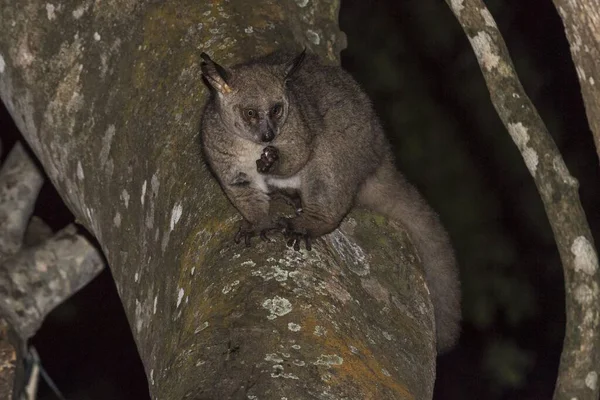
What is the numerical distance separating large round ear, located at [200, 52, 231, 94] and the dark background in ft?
12.8

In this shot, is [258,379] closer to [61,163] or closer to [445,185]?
[61,163]

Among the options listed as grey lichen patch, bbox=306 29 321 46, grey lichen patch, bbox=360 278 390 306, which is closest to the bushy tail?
→ grey lichen patch, bbox=306 29 321 46

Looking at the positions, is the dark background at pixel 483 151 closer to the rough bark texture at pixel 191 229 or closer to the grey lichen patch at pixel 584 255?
the rough bark texture at pixel 191 229

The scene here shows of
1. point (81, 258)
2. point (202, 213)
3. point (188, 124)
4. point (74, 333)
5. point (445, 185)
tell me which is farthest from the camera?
point (74, 333)

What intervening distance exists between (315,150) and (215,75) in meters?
0.61

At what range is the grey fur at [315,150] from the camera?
4.65 m

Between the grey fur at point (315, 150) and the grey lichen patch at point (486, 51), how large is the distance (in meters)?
1.26

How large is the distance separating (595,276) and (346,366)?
766 millimetres

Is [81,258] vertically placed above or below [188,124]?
below

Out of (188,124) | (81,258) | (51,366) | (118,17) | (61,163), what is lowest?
(51,366)

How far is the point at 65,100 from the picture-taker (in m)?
4.70

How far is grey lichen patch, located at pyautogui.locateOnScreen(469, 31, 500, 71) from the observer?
3.39m

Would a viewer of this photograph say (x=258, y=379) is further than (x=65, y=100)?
No

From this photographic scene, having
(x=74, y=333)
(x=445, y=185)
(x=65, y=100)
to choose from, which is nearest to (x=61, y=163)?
(x=65, y=100)
